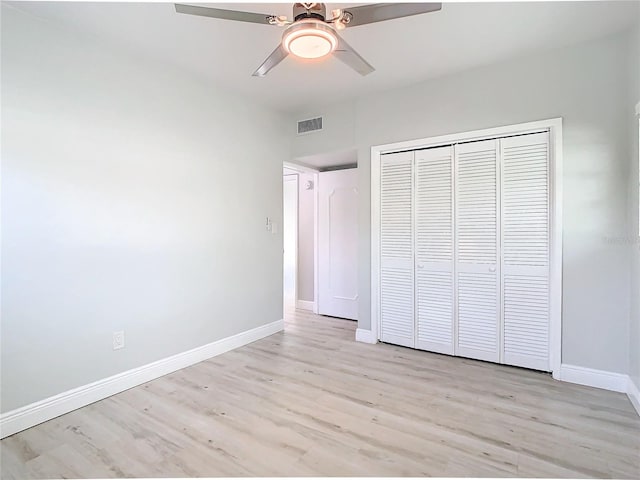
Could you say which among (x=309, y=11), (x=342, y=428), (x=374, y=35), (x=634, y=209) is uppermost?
(x=374, y=35)

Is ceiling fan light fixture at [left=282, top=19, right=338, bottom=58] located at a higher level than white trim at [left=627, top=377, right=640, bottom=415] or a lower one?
higher

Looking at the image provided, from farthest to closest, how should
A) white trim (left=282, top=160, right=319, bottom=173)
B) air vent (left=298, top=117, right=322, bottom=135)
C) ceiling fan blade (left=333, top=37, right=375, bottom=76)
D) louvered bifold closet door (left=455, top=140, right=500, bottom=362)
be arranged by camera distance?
white trim (left=282, top=160, right=319, bottom=173)
air vent (left=298, top=117, right=322, bottom=135)
louvered bifold closet door (left=455, top=140, right=500, bottom=362)
ceiling fan blade (left=333, top=37, right=375, bottom=76)

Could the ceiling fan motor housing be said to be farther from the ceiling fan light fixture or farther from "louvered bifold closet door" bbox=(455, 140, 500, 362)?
"louvered bifold closet door" bbox=(455, 140, 500, 362)

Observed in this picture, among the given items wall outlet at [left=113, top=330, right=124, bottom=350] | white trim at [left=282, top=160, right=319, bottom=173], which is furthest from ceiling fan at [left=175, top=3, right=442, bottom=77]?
white trim at [left=282, top=160, right=319, bottom=173]

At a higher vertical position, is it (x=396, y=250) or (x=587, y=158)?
(x=587, y=158)

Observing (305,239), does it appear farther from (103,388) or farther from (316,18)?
(316,18)

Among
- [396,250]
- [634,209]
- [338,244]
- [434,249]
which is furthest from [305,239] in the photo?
[634,209]

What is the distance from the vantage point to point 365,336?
3.71 meters

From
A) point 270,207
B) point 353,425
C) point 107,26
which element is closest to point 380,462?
point 353,425

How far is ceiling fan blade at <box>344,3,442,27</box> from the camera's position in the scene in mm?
1590

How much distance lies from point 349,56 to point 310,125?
2.09 meters

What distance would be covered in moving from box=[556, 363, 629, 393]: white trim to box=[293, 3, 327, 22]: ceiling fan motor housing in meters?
3.03

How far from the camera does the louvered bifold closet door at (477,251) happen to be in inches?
119

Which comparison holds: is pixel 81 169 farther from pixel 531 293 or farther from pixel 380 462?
pixel 531 293
